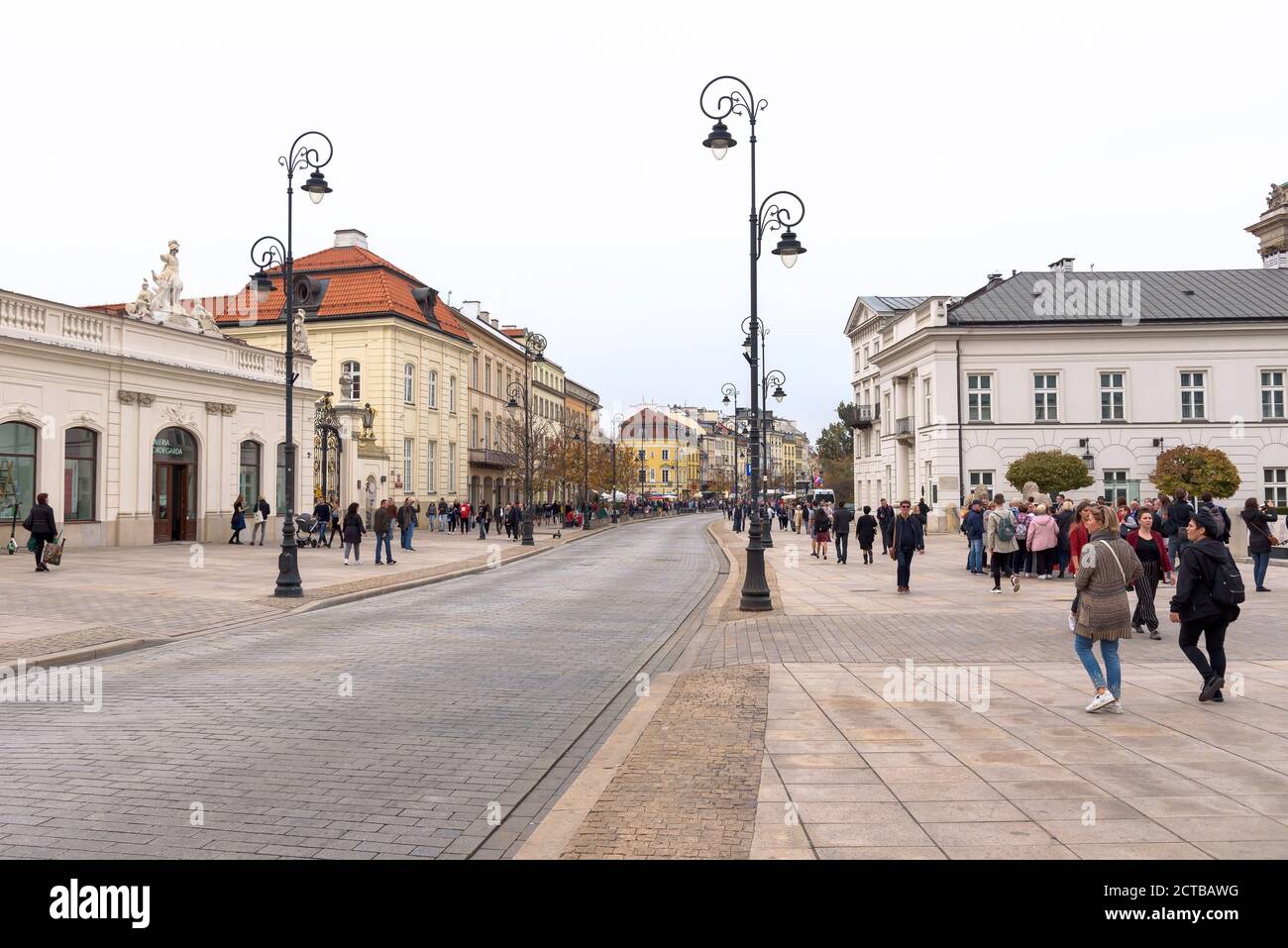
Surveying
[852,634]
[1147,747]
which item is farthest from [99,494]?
[1147,747]

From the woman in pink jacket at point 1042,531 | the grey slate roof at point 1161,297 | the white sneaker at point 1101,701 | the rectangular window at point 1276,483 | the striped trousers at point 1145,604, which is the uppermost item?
the grey slate roof at point 1161,297

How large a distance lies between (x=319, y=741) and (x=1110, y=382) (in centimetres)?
5377

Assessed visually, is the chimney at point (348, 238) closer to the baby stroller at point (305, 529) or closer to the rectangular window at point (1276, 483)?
the baby stroller at point (305, 529)

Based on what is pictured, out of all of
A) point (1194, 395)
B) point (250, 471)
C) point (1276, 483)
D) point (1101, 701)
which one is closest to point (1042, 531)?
→ point (1101, 701)

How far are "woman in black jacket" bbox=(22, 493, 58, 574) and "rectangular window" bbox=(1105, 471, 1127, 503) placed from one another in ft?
158

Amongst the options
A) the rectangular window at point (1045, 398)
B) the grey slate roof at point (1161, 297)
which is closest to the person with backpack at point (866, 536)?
the grey slate roof at point (1161, 297)

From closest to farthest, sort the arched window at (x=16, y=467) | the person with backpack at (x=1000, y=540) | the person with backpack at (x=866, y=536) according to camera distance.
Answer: the person with backpack at (x=1000, y=540)
the arched window at (x=16, y=467)
the person with backpack at (x=866, y=536)

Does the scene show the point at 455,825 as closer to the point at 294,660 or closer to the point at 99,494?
the point at 294,660

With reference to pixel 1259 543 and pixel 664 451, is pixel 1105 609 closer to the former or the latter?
pixel 1259 543

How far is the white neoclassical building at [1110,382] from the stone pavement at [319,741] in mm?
42992

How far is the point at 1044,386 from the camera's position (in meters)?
53.2

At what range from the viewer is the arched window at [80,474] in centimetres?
2722

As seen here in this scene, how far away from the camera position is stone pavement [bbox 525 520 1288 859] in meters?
4.84

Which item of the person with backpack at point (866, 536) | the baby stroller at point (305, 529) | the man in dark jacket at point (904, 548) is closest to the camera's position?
the man in dark jacket at point (904, 548)
